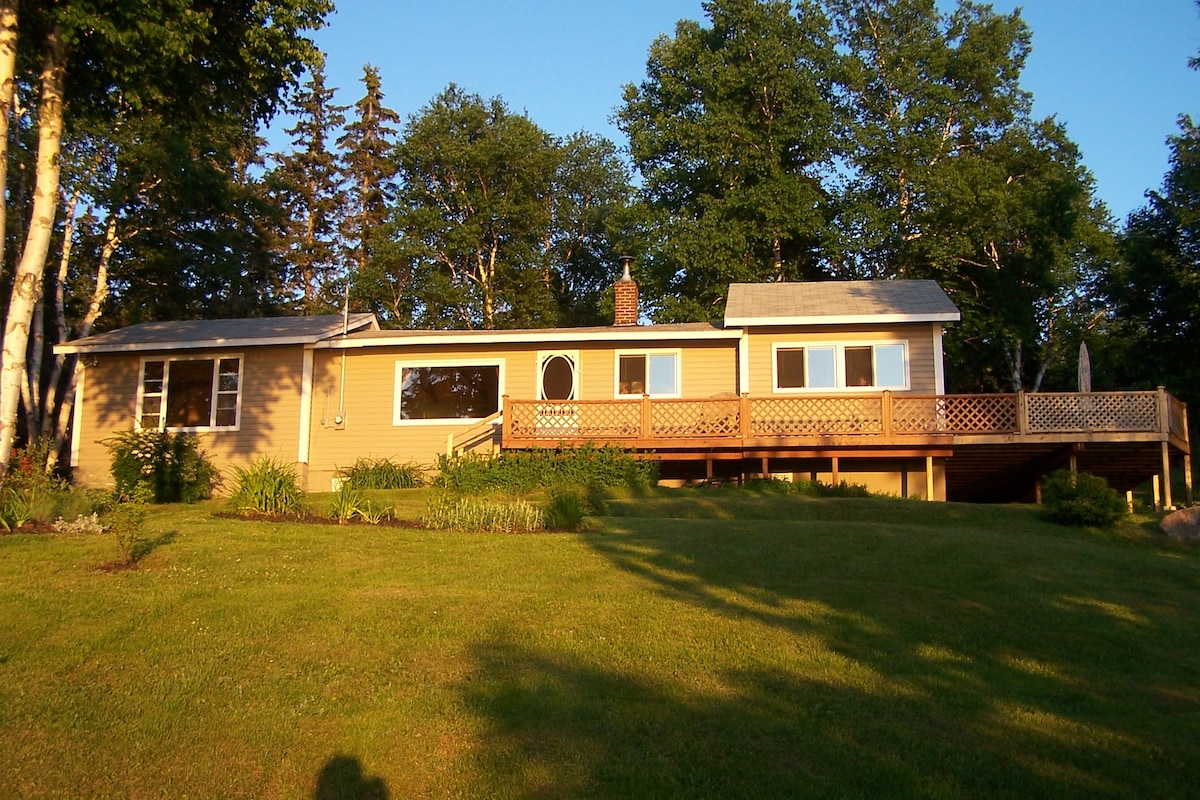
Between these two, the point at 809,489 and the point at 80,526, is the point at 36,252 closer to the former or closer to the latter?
the point at 80,526

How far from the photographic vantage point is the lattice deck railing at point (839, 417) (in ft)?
61.5

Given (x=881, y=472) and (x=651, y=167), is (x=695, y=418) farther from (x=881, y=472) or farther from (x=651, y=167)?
(x=651, y=167)

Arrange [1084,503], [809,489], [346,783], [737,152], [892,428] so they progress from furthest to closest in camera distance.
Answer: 1. [737,152]
2. [892,428]
3. [809,489]
4. [1084,503]
5. [346,783]

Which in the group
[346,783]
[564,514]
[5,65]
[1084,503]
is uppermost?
[5,65]

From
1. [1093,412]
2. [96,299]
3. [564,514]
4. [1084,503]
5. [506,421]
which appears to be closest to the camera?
[564,514]

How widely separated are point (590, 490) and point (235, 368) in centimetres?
1090

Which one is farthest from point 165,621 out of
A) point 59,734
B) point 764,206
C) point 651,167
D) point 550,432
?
point 651,167

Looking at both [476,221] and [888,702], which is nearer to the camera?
[888,702]

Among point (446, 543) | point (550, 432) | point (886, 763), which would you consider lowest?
point (886, 763)

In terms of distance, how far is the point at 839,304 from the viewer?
21.8 m

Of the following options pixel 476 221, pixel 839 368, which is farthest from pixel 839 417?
pixel 476 221

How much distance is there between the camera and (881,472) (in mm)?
20812

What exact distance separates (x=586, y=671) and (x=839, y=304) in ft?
52.9

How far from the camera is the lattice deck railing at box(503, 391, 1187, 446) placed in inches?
738
